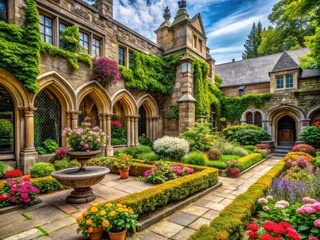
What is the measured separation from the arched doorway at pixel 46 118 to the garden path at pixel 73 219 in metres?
3.69

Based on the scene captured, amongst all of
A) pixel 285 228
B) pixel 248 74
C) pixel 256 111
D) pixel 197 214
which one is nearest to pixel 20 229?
pixel 197 214

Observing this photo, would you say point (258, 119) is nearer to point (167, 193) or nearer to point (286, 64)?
point (286, 64)

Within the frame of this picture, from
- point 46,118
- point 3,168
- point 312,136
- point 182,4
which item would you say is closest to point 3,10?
point 46,118

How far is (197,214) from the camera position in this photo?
13.0ft

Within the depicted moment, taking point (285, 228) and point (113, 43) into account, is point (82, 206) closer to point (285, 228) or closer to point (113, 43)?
point (285, 228)

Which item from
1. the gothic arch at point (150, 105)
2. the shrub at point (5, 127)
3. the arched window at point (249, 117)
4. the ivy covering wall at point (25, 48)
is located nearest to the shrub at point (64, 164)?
the shrub at point (5, 127)

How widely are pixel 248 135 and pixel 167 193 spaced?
11.0m

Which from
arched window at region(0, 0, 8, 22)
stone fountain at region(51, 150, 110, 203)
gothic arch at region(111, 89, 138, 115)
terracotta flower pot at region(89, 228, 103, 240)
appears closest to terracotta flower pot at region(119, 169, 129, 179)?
stone fountain at region(51, 150, 110, 203)

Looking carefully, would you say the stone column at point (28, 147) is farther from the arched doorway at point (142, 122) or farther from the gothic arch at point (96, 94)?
the arched doorway at point (142, 122)

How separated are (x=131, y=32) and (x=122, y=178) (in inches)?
326

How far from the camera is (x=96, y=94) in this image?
9.12 meters

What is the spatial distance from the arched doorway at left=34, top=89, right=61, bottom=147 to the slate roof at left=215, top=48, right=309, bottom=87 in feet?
48.1

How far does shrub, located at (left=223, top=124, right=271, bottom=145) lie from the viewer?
516 inches

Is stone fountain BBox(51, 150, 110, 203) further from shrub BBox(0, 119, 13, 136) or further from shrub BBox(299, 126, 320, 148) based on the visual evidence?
shrub BBox(299, 126, 320, 148)
